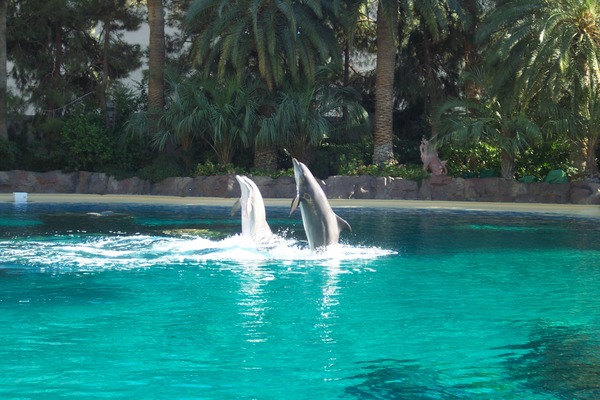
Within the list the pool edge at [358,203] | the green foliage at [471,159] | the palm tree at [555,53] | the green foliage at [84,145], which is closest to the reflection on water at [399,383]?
the pool edge at [358,203]

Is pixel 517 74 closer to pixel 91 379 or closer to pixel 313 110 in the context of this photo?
pixel 313 110

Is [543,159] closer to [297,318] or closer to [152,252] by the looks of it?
[152,252]

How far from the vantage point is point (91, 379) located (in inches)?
216

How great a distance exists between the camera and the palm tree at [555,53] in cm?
2041

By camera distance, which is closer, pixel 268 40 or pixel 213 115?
pixel 268 40

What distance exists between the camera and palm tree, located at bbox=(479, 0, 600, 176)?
2041 centimetres

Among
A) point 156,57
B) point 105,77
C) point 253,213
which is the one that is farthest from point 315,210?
point 105,77

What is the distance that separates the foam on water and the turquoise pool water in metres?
0.04

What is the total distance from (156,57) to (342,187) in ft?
25.7

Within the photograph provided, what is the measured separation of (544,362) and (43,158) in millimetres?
21350

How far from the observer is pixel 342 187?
21.8m

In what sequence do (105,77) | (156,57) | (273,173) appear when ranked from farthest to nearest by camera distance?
(105,77), (156,57), (273,173)

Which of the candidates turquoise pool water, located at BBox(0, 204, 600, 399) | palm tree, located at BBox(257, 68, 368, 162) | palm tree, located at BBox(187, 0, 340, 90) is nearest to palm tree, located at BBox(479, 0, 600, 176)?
palm tree, located at BBox(257, 68, 368, 162)

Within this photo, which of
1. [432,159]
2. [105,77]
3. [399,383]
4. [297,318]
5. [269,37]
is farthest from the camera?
[105,77]
